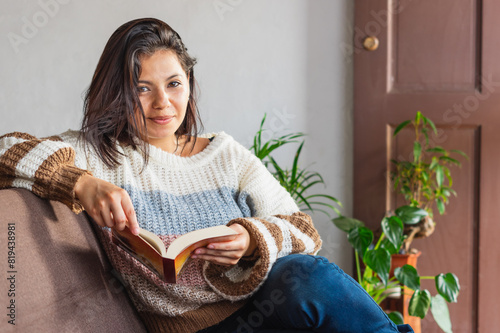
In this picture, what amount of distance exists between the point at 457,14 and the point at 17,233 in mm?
2022

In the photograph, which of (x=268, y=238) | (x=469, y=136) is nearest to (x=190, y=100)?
(x=268, y=238)

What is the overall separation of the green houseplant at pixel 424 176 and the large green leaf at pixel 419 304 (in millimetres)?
253

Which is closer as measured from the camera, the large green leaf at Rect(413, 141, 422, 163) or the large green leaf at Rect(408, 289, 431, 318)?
the large green leaf at Rect(408, 289, 431, 318)

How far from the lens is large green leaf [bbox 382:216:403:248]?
6.61 feet

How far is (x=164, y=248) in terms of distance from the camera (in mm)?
978

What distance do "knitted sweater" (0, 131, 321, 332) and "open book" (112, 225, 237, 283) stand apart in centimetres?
10

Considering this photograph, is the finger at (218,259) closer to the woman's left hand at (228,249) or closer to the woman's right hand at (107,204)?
the woman's left hand at (228,249)

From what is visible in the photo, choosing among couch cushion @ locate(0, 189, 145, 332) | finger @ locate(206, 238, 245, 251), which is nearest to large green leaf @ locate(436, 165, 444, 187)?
finger @ locate(206, 238, 245, 251)

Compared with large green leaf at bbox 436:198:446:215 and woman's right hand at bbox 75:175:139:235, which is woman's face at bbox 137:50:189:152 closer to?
woman's right hand at bbox 75:175:139:235

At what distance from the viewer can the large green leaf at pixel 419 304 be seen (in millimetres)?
1985

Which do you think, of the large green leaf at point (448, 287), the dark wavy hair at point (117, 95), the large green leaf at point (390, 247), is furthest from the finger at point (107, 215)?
the large green leaf at point (448, 287)

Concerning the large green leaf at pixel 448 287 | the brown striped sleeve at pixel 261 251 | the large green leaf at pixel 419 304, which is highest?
the brown striped sleeve at pixel 261 251

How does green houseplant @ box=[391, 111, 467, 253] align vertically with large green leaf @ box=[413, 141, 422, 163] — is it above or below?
below

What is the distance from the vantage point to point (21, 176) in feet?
3.71
